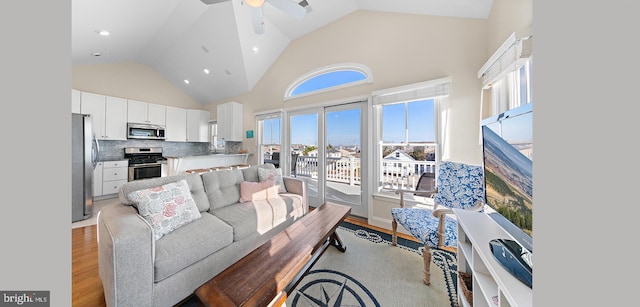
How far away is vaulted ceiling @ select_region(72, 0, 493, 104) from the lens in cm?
241

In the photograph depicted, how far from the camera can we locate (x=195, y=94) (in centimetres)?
504

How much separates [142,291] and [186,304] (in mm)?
371

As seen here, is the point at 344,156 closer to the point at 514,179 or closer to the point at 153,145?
the point at 514,179

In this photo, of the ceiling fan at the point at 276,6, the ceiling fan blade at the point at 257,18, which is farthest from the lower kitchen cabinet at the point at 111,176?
the ceiling fan blade at the point at 257,18

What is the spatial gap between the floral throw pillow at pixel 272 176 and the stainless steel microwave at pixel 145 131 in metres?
3.49

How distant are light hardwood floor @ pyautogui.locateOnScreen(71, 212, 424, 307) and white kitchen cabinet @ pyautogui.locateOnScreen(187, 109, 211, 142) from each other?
2.84m

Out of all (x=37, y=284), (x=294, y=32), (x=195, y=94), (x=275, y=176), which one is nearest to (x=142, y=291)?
(x=37, y=284)

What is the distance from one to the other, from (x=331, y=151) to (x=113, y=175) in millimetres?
4380

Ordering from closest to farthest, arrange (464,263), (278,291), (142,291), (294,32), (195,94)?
(278,291)
(142,291)
(464,263)
(294,32)
(195,94)

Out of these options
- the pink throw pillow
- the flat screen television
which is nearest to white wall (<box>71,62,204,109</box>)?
the pink throw pillow

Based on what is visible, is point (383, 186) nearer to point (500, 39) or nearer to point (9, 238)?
point (500, 39)

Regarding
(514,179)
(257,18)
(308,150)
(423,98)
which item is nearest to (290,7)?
(257,18)

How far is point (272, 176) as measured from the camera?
103 inches

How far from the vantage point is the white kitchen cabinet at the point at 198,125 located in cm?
494
